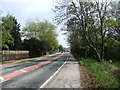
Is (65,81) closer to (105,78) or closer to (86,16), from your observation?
(105,78)

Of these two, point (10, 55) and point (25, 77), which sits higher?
point (10, 55)

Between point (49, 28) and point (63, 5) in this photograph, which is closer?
point (63, 5)

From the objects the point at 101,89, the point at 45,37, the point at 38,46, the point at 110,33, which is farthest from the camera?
the point at 45,37

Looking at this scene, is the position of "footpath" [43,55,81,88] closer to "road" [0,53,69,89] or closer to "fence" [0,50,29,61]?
"road" [0,53,69,89]

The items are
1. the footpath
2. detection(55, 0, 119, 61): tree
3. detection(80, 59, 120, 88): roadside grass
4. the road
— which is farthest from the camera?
detection(55, 0, 119, 61): tree

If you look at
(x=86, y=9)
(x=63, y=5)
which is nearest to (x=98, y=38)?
(x=86, y=9)

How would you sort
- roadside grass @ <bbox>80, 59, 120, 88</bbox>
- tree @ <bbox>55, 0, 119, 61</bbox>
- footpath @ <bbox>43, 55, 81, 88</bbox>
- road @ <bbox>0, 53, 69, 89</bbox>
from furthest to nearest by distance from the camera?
tree @ <bbox>55, 0, 119, 61</bbox>, road @ <bbox>0, 53, 69, 89</bbox>, footpath @ <bbox>43, 55, 81, 88</bbox>, roadside grass @ <bbox>80, 59, 120, 88</bbox>

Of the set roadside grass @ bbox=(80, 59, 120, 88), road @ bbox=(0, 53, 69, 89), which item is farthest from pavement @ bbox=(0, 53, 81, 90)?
roadside grass @ bbox=(80, 59, 120, 88)

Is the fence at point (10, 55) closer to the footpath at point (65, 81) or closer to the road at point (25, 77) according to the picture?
the road at point (25, 77)

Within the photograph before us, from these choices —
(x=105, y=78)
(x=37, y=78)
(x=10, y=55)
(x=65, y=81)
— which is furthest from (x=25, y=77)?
(x=10, y=55)

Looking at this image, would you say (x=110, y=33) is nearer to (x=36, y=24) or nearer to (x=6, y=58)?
(x=6, y=58)

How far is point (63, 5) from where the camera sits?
24.6 meters

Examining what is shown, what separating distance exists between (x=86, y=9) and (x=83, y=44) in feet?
43.0

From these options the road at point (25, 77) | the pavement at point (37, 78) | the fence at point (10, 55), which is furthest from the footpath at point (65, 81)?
the fence at point (10, 55)
